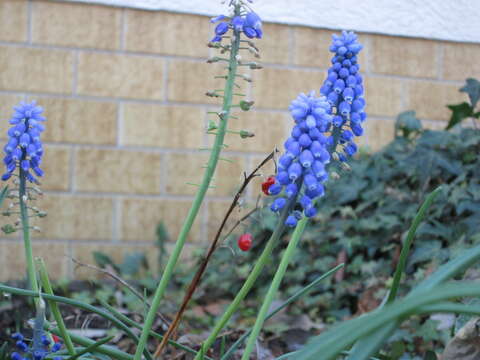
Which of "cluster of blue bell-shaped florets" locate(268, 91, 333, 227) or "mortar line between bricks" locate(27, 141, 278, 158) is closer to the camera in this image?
"cluster of blue bell-shaped florets" locate(268, 91, 333, 227)

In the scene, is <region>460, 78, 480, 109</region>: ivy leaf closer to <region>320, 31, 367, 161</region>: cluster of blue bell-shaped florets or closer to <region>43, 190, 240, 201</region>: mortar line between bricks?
<region>43, 190, 240, 201</region>: mortar line between bricks

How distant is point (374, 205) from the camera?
3.24 metres

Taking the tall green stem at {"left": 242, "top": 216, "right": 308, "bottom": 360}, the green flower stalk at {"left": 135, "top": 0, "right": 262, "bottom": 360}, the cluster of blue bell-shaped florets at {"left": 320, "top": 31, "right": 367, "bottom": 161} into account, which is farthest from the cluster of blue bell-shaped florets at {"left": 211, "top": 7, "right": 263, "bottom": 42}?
the tall green stem at {"left": 242, "top": 216, "right": 308, "bottom": 360}

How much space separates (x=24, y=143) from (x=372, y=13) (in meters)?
2.98

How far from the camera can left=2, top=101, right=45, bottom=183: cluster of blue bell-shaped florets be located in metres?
1.23

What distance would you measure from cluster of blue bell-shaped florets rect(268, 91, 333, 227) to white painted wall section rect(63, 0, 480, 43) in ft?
8.79

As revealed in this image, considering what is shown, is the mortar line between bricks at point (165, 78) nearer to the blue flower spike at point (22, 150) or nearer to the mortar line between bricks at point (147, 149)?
the mortar line between bricks at point (147, 149)

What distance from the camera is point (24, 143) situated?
123 centimetres

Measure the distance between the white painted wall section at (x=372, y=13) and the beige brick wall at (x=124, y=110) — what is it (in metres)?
0.06

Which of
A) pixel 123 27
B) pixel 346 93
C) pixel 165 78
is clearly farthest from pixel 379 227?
pixel 346 93

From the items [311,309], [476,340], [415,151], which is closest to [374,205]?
[415,151]

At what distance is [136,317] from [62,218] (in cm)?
95

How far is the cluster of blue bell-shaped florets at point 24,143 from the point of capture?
123cm

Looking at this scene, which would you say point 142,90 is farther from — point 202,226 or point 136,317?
point 136,317
